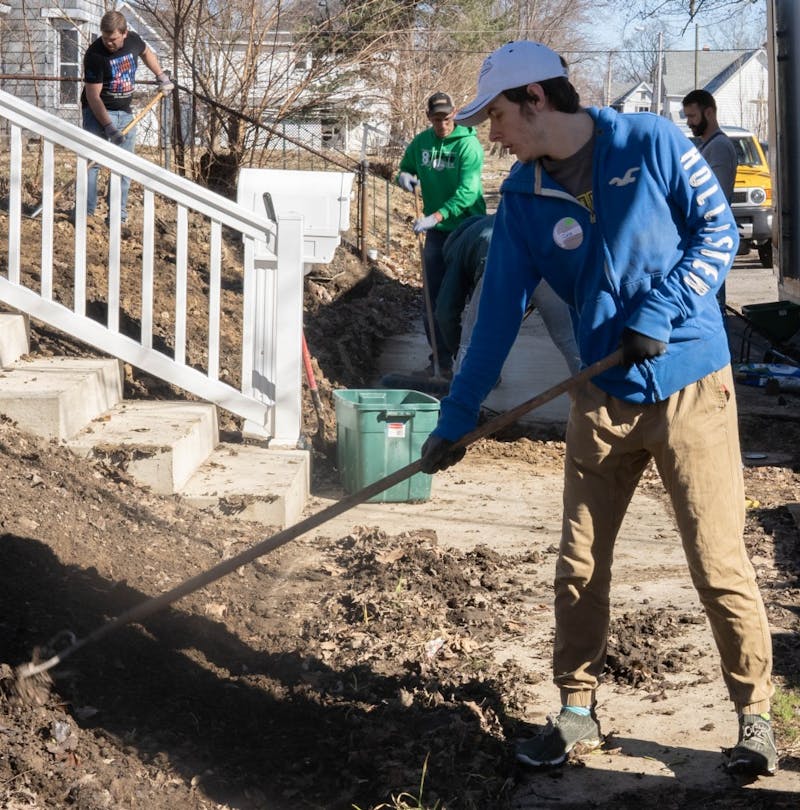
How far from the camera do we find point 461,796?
331 centimetres

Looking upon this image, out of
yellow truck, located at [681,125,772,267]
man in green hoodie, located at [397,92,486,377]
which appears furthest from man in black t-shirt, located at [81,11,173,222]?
yellow truck, located at [681,125,772,267]

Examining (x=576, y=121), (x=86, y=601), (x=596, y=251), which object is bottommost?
(x=86, y=601)

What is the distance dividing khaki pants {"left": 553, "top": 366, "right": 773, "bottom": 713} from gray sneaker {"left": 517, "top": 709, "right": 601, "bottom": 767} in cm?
42

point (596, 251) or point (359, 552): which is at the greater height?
point (596, 251)

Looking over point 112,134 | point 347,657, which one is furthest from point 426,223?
point 347,657

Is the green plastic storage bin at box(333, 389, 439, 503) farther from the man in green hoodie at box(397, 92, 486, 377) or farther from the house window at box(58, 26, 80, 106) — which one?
the house window at box(58, 26, 80, 106)

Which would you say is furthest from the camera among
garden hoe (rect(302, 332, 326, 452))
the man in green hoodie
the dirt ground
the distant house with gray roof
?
the distant house with gray roof

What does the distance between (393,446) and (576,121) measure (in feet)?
11.3

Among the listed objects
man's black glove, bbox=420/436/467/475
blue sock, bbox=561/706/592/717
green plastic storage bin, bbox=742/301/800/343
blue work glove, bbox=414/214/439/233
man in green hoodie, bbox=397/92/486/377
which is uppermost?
man in green hoodie, bbox=397/92/486/377

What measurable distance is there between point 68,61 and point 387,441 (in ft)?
56.3

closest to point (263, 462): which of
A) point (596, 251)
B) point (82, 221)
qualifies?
point (82, 221)

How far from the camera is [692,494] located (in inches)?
131

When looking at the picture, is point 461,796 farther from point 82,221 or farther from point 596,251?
point 82,221

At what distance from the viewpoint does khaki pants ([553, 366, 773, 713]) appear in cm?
332
